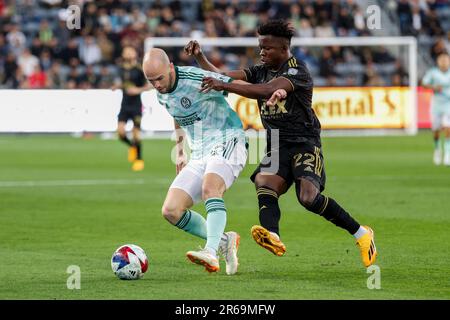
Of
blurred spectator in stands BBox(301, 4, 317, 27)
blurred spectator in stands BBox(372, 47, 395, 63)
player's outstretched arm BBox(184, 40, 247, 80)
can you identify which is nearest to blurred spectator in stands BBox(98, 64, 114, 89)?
blurred spectator in stands BBox(301, 4, 317, 27)

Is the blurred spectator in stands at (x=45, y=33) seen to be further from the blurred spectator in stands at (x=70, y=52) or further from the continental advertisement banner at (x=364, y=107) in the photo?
the continental advertisement banner at (x=364, y=107)

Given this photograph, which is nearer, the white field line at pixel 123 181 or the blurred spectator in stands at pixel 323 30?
the white field line at pixel 123 181

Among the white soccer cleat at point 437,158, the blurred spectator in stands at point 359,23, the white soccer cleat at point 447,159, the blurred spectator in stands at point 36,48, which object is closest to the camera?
the white soccer cleat at point 447,159

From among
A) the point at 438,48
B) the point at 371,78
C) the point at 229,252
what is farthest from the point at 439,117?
the point at 229,252

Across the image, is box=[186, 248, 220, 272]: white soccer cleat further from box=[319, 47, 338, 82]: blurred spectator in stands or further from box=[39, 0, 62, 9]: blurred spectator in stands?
box=[39, 0, 62, 9]: blurred spectator in stands

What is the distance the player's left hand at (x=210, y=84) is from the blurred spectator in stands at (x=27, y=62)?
927 inches

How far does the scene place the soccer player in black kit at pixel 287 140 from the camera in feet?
32.2

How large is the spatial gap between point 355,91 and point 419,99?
6.54 feet

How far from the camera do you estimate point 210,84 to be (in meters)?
9.17

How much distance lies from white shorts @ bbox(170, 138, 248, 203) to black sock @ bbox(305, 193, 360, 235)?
0.73 meters

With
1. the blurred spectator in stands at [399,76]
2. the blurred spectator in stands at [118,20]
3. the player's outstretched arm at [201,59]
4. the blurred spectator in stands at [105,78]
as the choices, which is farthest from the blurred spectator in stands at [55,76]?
the player's outstretched arm at [201,59]

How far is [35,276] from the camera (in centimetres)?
959
